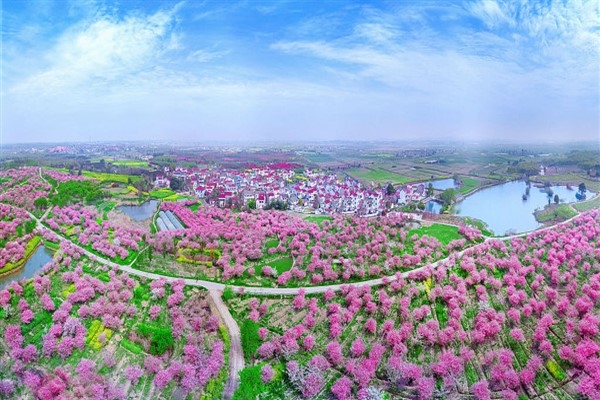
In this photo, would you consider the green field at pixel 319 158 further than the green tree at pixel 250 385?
Yes

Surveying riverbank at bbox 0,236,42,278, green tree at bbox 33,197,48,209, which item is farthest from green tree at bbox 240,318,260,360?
green tree at bbox 33,197,48,209

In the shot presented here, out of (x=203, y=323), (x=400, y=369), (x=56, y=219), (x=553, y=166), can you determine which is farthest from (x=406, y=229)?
(x=553, y=166)

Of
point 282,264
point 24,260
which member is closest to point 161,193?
point 24,260

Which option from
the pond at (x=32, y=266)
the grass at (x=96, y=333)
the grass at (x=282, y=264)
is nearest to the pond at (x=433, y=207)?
the grass at (x=282, y=264)

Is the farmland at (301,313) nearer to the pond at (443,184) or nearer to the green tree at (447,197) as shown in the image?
the green tree at (447,197)

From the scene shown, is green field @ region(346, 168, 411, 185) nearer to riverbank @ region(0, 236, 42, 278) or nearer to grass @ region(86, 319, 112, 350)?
riverbank @ region(0, 236, 42, 278)

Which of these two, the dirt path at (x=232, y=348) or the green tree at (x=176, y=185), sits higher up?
the green tree at (x=176, y=185)

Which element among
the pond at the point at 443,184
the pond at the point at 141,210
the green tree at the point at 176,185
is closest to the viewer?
the pond at the point at 141,210
